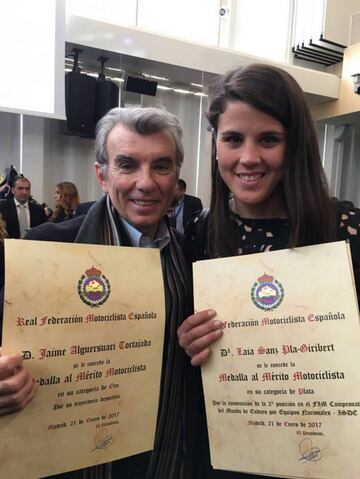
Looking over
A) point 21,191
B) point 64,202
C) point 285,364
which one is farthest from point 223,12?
point 285,364

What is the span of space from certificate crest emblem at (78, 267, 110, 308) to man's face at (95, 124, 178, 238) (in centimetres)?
26

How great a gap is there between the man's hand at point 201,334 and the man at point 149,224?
113 mm

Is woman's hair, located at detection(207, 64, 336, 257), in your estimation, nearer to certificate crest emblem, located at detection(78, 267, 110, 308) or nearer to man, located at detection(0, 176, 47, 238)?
certificate crest emblem, located at detection(78, 267, 110, 308)

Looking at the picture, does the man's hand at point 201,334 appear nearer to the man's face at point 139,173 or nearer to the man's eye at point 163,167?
the man's face at point 139,173

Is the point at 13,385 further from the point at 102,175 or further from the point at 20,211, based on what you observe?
the point at 20,211

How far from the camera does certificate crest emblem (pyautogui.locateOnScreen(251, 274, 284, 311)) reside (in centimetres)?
106

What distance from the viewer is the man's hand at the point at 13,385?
91 centimetres

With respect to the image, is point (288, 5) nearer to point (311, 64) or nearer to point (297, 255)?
point (311, 64)

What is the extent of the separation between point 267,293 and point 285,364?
0.18m

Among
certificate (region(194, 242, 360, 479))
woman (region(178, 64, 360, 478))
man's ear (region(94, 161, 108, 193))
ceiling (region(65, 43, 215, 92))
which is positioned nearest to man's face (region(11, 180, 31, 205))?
ceiling (region(65, 43, 215, 92))

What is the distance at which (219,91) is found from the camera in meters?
1.19

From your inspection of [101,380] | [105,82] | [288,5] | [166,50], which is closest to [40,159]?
[105,82]
